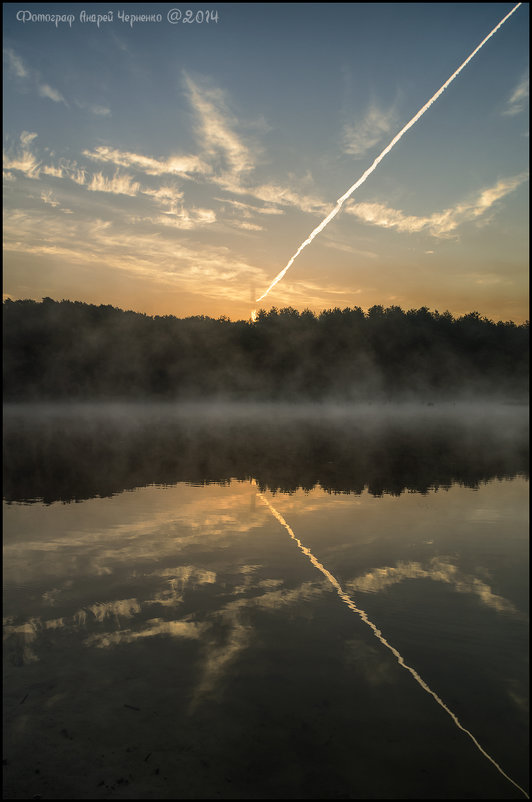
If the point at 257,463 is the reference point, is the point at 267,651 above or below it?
above

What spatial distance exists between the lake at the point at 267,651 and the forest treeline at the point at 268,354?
139867 mm

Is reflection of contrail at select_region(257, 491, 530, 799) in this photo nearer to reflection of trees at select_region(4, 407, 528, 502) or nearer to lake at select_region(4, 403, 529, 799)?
lake at select_region(4, 403, 529, 799)

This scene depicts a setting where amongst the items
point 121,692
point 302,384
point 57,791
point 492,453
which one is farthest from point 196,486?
point 302,384

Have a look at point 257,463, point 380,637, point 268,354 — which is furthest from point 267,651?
point 268,354

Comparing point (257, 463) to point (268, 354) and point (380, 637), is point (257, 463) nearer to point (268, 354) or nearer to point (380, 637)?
point (380, 637)

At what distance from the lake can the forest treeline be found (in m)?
140

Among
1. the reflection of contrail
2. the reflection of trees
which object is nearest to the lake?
the reflection of contrail

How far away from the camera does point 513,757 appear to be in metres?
5.49

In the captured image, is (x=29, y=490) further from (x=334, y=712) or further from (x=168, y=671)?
(x=334, y=712)

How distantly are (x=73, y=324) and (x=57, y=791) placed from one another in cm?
16456

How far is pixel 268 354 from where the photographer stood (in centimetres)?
17188

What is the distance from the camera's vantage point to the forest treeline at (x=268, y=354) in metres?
152

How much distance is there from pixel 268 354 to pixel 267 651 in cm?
16508

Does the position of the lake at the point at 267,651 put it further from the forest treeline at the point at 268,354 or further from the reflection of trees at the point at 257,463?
the forest treeline at the point at 268,354
